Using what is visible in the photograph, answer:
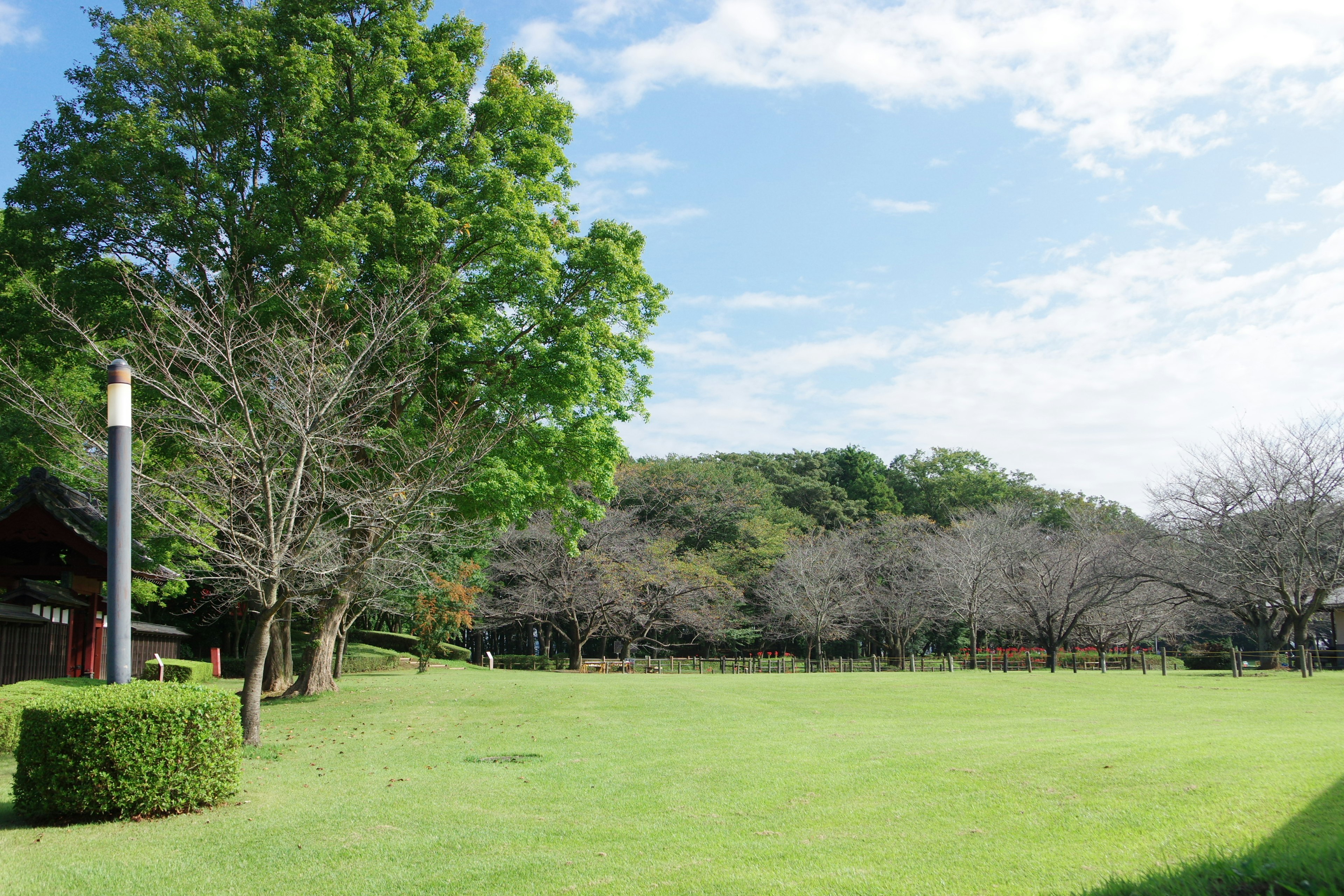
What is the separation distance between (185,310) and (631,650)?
105 feet

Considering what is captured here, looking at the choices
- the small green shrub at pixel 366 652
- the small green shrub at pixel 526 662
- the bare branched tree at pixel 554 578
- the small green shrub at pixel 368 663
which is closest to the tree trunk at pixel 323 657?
the small green shrub at pixel 368 663

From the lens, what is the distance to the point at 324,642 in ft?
64.8

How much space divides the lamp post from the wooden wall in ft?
33.3

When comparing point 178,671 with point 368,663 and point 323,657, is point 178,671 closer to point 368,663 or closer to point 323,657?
point 323,657

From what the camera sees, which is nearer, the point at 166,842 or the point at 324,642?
the point at 166,842

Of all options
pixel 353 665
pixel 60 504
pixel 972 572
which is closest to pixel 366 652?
pixel 353 665

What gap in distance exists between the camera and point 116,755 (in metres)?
7.18

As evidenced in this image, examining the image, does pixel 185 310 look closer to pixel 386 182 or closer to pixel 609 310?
pixel 386 182

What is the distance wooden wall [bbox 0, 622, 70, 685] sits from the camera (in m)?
15.0

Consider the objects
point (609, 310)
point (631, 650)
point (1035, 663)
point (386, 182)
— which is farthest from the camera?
point (631, 650)

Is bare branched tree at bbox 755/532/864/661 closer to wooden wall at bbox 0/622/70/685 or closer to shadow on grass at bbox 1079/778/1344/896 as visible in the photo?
wooden wall at bbox 0/622/70/685

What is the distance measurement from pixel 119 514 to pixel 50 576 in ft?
38.0

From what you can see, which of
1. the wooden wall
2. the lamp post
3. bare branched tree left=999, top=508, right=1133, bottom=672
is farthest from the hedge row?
bare branched tree left=999, top=508, right=1133, bottom=672

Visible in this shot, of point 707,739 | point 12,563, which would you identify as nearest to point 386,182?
point 12,563
